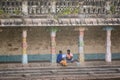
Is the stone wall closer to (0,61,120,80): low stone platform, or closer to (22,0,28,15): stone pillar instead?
(22,0,28,15): stone pillar

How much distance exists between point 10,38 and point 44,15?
11.1 feet

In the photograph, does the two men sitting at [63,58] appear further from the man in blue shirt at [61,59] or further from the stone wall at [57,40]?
the stone wall at [57,40]

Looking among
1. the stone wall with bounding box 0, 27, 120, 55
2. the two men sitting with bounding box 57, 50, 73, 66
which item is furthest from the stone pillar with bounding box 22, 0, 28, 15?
the two men sitting with bounding box 57, 50, 73, 66

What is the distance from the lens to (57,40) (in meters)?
22.5

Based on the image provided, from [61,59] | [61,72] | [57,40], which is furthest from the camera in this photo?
[57,40]

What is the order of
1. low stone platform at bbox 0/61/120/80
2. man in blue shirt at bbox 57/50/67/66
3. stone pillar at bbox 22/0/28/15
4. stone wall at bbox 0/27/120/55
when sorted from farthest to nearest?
stone wall at bbox 0/27/120/55
stone pillar at bbox 22/0/28/15
man in blue shirt at bbox 57/50/67/66
low stone platform at bbox 0/61/120/80

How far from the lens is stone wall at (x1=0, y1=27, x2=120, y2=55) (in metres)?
21.9

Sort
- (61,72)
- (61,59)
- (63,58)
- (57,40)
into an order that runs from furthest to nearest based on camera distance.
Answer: (57,40) < (61,59) < (63,58) < (61,72)

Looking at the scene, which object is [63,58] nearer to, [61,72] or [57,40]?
[61,72]

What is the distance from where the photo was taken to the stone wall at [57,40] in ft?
71.9

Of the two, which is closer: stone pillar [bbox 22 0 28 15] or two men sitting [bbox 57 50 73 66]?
two men sitting [bbox 57 50 73 66]

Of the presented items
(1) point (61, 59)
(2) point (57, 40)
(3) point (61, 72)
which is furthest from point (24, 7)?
(3) point (61, 72)

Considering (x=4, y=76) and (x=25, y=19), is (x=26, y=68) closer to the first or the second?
(x=4, y=76)

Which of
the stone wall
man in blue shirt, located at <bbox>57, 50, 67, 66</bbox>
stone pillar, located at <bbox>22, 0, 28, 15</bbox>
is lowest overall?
man in blue shirt, located at <bbox>57, 50, 67, 66</bbox>
